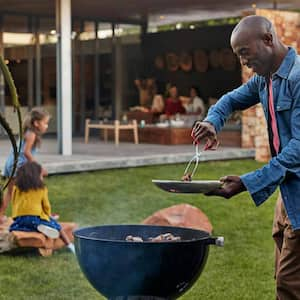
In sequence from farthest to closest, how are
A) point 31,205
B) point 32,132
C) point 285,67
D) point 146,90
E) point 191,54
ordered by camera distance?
point 146,90 < point 191,54 < point 32,132 < point 31,205 < point 285,67

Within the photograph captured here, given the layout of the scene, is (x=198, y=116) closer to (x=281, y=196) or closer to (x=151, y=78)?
(x=151, y=78)

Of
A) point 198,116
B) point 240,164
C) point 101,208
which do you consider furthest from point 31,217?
point 198,116

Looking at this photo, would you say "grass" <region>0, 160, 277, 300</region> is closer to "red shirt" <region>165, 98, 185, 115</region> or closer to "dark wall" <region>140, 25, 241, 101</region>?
"red shirt" <region>165, 98, 185, 115</region>

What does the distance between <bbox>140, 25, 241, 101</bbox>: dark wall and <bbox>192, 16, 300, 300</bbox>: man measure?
1702 centimetres

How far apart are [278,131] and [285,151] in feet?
0.66

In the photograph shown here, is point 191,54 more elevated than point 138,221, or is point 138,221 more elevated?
point 191,54

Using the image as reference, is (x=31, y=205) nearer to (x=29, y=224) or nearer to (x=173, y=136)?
(x=29, y=224)

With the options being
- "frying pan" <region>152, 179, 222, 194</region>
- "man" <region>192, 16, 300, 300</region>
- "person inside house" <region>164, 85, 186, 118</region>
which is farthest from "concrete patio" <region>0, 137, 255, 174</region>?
"frying pan" <region>152, 179, 222, 194</region>

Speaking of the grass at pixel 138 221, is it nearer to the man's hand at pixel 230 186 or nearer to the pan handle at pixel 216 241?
the pan handle at pixel 216 241

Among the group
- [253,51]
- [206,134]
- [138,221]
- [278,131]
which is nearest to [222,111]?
[206,134]

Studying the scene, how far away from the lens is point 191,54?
2155cm

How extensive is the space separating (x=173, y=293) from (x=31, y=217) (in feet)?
11.2

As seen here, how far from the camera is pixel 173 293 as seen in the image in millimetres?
3760

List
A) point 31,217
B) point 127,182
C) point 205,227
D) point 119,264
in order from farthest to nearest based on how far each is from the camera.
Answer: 1. point 127,182
2. point 205,227
3. point 31,217
4. point 119,264
